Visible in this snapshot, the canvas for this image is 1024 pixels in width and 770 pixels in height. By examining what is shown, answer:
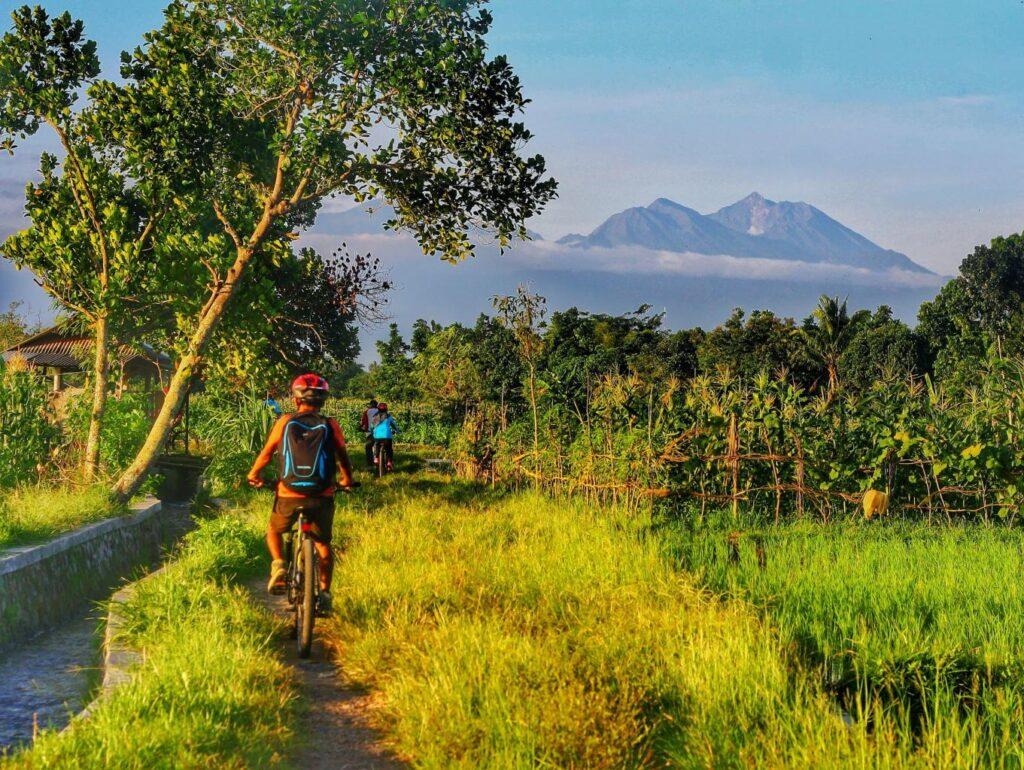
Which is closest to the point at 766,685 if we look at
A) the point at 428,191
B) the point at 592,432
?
the point at 592,432

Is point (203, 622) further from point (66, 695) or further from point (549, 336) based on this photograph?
point (549, 336)

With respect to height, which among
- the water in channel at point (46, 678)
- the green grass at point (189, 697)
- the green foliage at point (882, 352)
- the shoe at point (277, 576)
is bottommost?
the water in channel at point (46, 678)

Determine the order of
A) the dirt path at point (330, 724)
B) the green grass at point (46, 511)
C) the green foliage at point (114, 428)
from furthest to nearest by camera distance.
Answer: the green foliage at point (114, 428) < the green grass at point (46, 511) < the dirt path at point (330, 724)

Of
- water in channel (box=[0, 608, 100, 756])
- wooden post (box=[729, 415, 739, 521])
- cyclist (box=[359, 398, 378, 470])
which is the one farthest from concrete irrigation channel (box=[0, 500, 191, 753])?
wooden post (box=[729, 415, 739, 521])

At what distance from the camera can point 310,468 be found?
6.96 metres

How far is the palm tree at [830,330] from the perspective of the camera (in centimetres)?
5525

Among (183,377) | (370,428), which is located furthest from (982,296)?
(183,377)

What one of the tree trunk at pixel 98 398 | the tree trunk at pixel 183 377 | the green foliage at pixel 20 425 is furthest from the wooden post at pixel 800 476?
the green foliage at pixel 20 425

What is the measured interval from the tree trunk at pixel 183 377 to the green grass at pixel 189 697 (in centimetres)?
751

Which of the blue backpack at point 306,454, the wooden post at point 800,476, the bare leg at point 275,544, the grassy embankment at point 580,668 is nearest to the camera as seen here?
the grassy embankment at point 580,668

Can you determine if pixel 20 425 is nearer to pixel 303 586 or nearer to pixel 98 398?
pixel 98 398

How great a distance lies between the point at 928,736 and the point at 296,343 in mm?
Answer: 28711

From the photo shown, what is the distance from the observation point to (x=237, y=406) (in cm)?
2002

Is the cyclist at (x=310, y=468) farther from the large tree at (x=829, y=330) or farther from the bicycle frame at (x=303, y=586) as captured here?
the large tree at (x=829, y=330)
